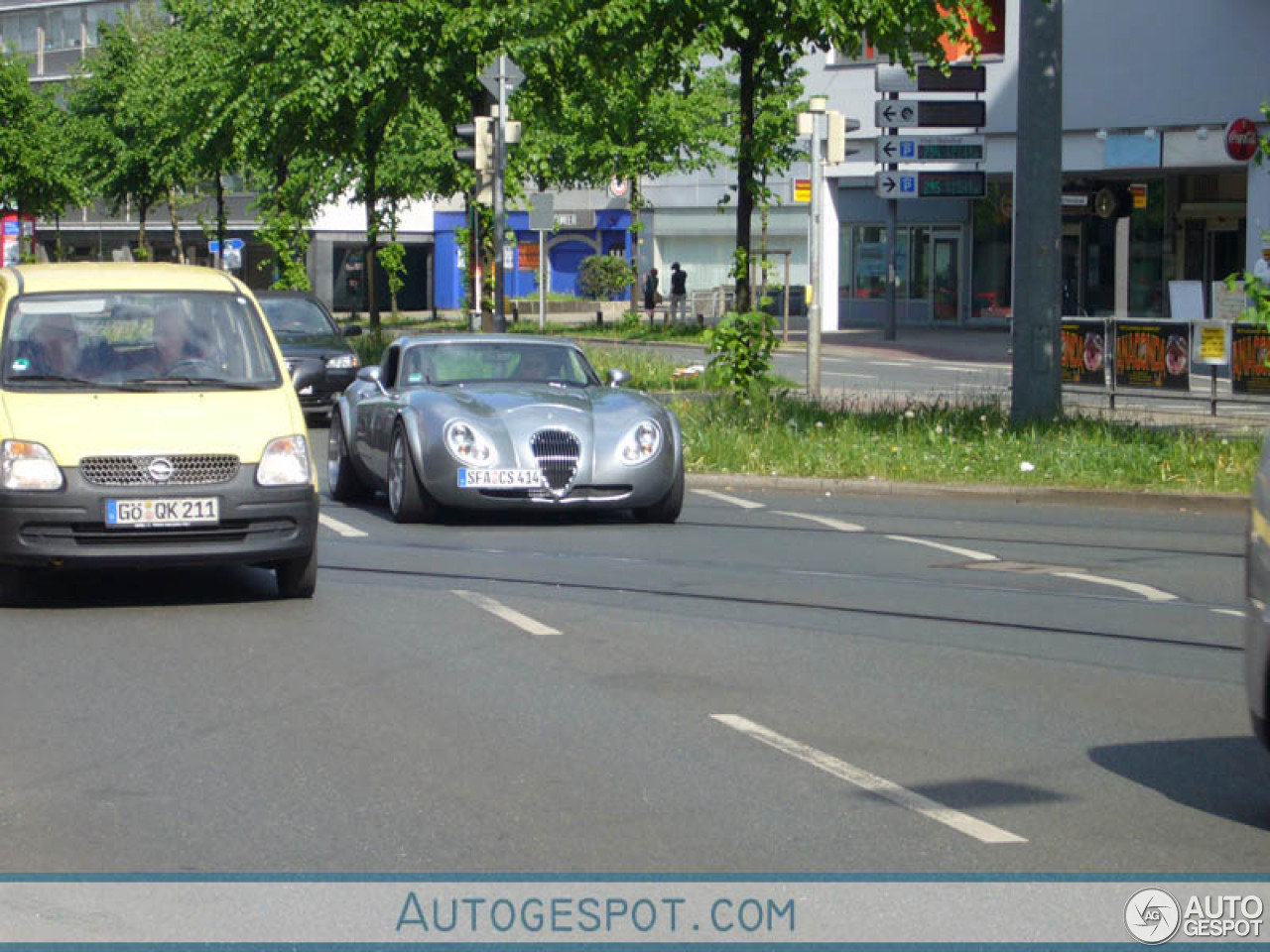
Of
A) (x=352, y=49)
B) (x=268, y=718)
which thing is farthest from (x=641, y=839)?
(x=352, y=49)

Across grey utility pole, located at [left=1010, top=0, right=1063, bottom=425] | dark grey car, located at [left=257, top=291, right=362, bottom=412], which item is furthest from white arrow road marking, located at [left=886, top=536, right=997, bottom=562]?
dark grey car, located at [left=257, top=291, right=362, bottom=412]

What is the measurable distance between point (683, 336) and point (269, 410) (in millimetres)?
36270

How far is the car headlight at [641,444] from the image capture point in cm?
1382

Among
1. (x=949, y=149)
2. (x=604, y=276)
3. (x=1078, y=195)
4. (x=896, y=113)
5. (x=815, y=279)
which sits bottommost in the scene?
(x=815, y=279)

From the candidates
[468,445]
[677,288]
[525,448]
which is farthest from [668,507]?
[677,288]

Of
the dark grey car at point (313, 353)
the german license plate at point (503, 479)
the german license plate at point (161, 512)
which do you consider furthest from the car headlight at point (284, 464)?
the dark grey car at point (313, 353)

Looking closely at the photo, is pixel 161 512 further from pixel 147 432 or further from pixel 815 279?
pixel 815 279

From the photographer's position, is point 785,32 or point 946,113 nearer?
point 785,32

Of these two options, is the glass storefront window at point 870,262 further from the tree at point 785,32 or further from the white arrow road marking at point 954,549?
the white arrow road marking at point 954,549

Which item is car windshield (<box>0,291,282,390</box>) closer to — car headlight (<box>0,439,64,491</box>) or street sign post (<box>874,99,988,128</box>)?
car headlight (<box>0,439,64,491</box>)

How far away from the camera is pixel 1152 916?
17.1 feet

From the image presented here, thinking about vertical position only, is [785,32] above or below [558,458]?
above

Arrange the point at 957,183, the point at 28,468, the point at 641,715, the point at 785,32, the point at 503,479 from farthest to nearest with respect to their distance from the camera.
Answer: the point at 957,183, the point at 785,32, the point at 503,479, the point at 28,468, the point at 641,715

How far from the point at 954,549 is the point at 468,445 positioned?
10.7 feet
